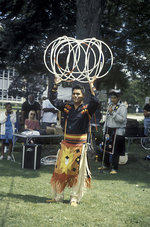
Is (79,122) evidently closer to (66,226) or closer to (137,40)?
(66,226)

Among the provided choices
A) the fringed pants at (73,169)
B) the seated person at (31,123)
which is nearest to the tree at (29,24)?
the seated person at (31,123)

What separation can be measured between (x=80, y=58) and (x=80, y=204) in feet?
20.3

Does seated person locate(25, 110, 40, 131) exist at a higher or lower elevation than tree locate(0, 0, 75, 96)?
lower

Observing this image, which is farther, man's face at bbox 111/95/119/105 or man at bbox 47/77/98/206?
man's face at bbox 111/95/119/105

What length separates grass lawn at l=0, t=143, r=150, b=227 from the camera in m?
4.54

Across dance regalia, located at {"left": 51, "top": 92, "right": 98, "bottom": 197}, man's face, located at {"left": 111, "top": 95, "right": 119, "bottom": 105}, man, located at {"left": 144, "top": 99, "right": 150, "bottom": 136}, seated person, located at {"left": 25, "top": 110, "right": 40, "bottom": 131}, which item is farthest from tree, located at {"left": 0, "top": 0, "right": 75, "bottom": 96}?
dance regalia, located at {"left": 51, "top": 92, "right": 98, "bottom": 197}

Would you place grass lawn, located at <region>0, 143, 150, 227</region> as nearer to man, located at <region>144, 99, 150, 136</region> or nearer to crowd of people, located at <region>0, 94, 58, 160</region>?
crowd of people, located at <region>0, 94, 58, 160</region>

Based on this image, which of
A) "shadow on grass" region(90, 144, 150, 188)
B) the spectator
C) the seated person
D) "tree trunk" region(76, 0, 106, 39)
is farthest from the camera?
the seated person

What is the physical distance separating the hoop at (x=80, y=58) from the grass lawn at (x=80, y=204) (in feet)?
6.98

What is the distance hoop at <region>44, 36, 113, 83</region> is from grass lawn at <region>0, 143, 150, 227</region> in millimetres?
2128

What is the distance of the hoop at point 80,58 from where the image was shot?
5409mm

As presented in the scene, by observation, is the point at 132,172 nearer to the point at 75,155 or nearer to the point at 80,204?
the point at 80,204

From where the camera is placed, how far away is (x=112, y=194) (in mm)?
6297

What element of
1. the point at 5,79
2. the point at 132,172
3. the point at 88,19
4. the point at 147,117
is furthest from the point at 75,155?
the point at 5,79
